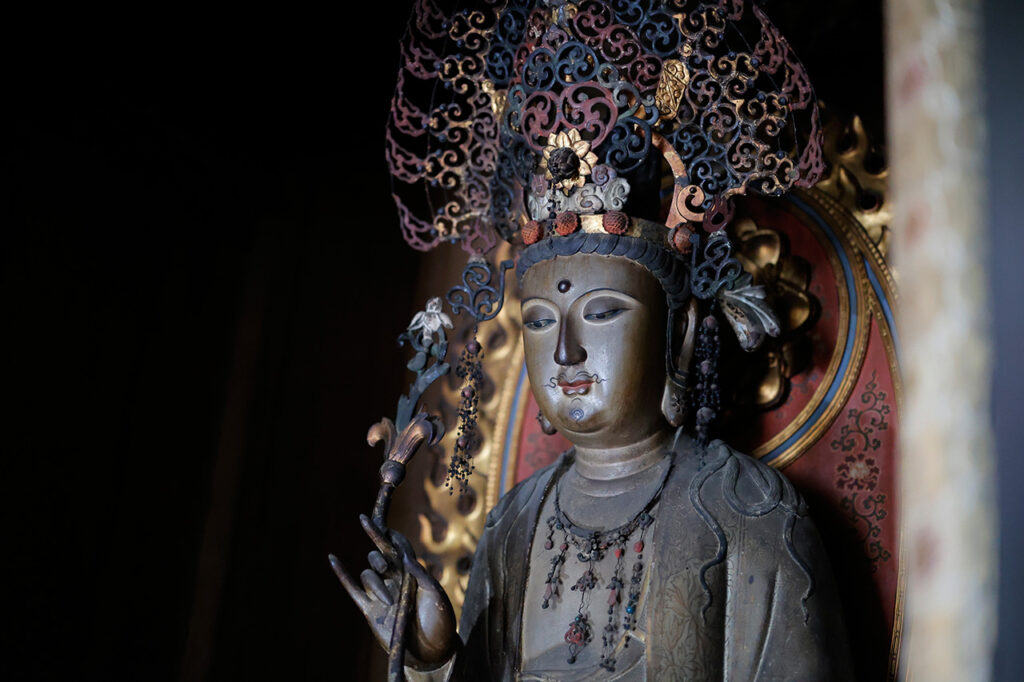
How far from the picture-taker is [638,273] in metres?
2.61

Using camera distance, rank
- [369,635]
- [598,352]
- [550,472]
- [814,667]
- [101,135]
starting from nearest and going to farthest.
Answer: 1. [814,667]
2. [598,352]
3. [550,472]
4. [101,135]
5. [369,635]

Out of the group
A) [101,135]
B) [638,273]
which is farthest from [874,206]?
[101,135]

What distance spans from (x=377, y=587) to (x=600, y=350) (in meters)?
0.77

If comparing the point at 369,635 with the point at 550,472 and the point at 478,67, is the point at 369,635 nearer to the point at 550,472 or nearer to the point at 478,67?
the point at 550,472

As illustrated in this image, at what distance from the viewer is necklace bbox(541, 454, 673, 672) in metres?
2.39

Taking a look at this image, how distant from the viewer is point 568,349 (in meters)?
2.55

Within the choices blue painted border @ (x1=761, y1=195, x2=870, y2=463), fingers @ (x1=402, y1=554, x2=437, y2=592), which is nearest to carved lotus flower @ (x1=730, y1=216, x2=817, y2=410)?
blue painted border @ (x1=761, y1=195, x2=870, y2=463)

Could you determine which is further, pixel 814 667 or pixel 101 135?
pixel 101 135

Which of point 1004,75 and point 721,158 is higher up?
point 721,158

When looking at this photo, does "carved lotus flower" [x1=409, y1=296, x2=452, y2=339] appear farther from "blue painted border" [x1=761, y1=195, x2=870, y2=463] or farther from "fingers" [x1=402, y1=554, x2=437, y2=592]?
"blue painted border" [x1=761, y1=195, x2=870, y2=463]

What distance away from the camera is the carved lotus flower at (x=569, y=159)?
2.56m

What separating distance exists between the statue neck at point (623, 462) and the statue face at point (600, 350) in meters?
0.02

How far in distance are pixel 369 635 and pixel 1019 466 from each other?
110 inches

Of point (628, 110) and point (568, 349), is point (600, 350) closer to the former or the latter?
point (568, 349)
